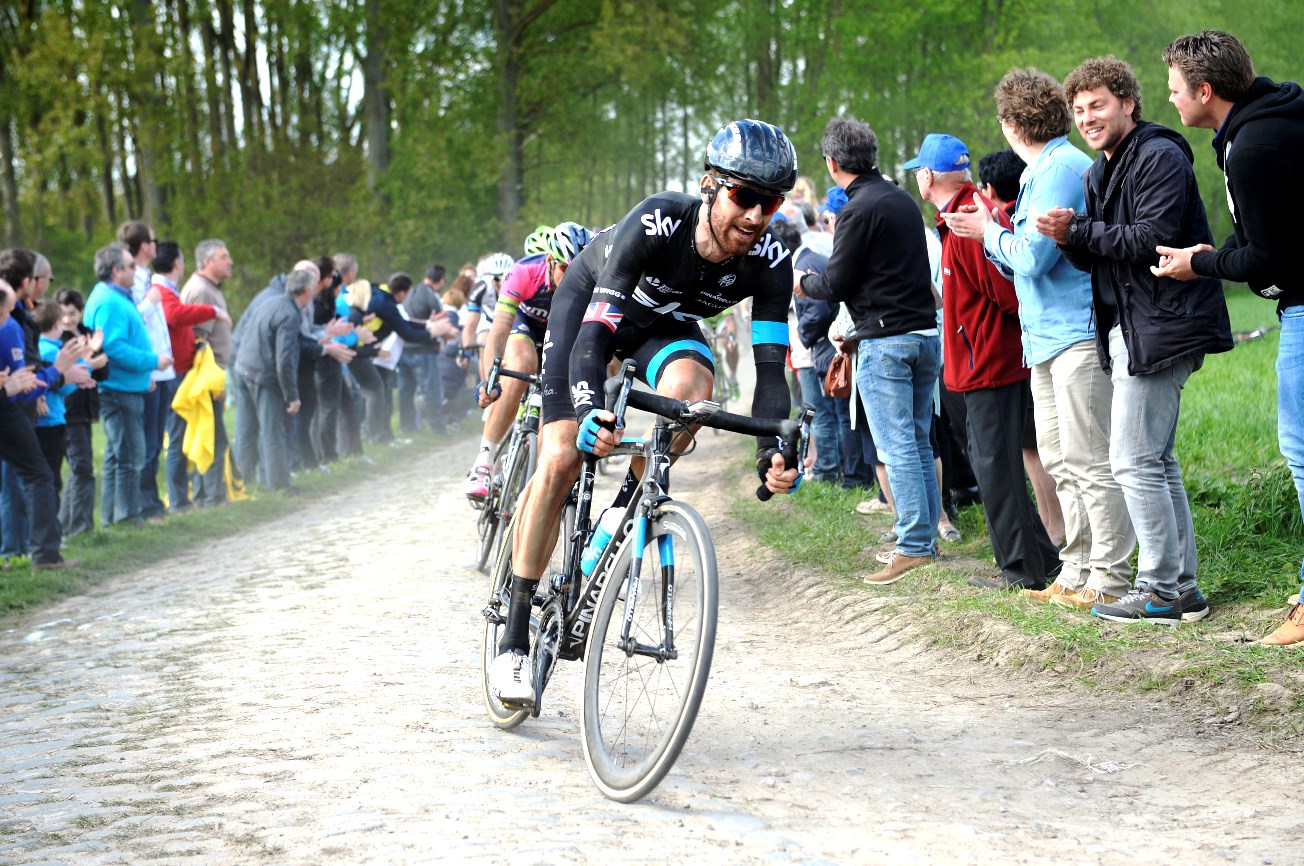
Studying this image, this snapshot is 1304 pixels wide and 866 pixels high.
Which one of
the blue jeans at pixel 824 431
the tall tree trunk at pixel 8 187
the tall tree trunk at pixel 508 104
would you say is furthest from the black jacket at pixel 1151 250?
the tall tree trunk at pixel 508 104

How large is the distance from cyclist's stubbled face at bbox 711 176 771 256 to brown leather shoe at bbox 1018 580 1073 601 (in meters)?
3.08

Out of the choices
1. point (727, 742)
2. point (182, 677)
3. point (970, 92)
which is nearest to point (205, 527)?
point (182, 677)

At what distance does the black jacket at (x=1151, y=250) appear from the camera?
21.3 feet

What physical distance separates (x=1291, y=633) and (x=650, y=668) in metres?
3.01

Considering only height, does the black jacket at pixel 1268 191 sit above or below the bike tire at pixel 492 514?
above

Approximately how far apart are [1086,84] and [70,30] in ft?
84.2

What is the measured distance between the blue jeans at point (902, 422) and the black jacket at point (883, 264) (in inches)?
4.3

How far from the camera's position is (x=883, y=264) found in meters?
8.60

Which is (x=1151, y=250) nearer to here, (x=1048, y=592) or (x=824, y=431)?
(x=1048, y=592)

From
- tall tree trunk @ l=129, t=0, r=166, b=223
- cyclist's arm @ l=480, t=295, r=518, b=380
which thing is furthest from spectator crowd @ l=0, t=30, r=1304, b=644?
tall tree trunk @ l=129, t=0, r=166, b=223

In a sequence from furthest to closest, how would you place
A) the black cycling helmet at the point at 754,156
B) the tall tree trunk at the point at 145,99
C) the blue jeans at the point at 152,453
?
the tall tree trunk at the point at 145,99 → the blue jeans at the point at 152,453 → the black cycling helmet at the point at 754,156

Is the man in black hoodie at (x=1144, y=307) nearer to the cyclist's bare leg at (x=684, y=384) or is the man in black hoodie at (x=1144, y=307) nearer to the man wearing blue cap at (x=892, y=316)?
the man wearing blue cap at (x=892, y=316)

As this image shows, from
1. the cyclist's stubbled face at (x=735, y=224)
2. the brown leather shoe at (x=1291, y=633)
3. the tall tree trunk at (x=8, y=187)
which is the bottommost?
the brown leather shoe at (x=1291, y=633)

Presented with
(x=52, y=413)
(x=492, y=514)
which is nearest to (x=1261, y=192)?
(x=492, y=514)
